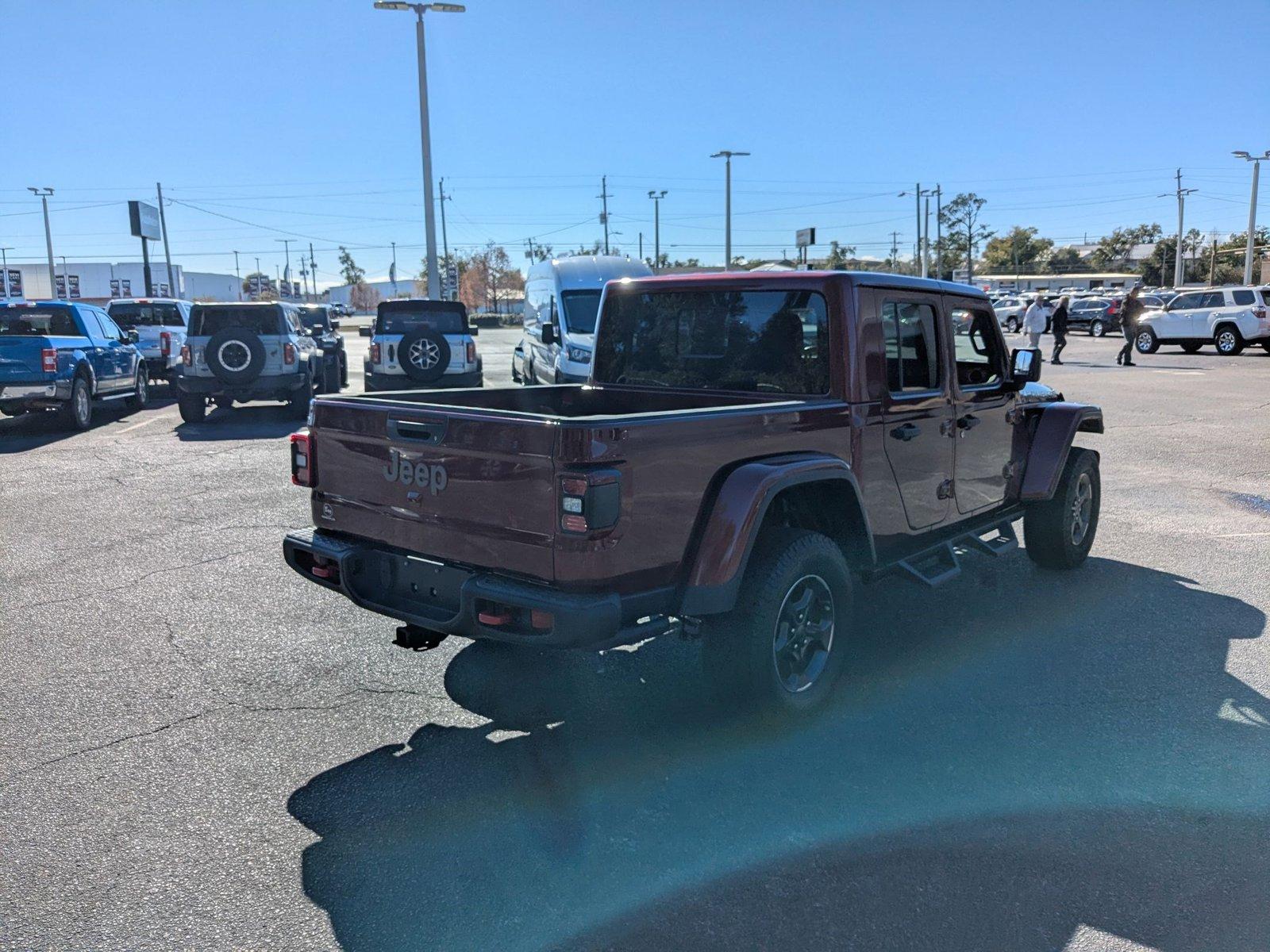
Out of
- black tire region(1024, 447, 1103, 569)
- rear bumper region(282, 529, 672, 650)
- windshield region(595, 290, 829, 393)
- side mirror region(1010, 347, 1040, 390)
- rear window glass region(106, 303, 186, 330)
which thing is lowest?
black tire region(1024, 447, 1103, 569)

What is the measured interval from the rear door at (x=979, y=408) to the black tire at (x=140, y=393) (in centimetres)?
1501

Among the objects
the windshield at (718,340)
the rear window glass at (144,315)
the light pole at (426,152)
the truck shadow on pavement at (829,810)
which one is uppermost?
the light pole at (426,152)

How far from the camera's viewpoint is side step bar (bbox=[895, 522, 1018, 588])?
15.9ft

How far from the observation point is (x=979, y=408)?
5438 mm

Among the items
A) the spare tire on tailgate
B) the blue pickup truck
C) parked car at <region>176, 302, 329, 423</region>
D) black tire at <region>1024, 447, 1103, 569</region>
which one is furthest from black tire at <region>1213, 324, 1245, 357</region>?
the blue pickup truck

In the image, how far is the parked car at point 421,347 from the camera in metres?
16.3

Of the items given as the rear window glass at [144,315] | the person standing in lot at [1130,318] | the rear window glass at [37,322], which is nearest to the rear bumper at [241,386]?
the rear window glass at [37,322]

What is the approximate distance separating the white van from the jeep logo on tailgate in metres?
10.4

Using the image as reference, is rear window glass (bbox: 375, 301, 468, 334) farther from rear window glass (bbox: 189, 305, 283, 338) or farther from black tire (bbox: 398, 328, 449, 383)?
rear window glass (bbox: 189, 305, 283, 338)

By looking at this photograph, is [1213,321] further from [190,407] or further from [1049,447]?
[190,407]

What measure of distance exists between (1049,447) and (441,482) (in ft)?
13.2

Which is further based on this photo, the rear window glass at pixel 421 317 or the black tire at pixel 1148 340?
the black tire at pixel 1148 340

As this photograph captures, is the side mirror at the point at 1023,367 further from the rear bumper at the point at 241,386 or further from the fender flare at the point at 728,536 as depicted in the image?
the rear bumper at the point at 241,386

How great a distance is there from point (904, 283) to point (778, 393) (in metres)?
0.88
